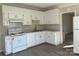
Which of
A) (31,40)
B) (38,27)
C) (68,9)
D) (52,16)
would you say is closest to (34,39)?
(31,40)

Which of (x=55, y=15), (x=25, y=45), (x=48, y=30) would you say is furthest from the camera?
(x=48, y=30)

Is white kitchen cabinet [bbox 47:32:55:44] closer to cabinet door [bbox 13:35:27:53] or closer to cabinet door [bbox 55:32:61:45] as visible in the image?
cabinet door [bbox 55:32:61:45]

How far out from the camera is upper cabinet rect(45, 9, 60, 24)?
3850 millimetres

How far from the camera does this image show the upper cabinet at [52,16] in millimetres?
3850

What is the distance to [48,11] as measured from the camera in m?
3.88

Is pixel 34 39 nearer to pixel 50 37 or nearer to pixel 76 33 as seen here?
pixel 50 37

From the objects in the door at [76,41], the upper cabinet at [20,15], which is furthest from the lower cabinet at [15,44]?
the door at [76,41]

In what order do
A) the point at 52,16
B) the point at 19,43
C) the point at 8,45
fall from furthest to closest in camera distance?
1. the point at 52,16
2. the point at 19,43
3. the point at 8,45

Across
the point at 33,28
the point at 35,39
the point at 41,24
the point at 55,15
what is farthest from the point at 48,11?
the point at 35,39

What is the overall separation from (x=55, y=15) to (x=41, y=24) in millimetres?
726

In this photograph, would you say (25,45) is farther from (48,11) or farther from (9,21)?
(48,11)

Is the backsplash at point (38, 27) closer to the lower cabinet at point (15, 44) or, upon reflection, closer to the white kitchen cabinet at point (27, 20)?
the white kitchen cabinet at point (27, 20)

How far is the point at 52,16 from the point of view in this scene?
13.0 feet

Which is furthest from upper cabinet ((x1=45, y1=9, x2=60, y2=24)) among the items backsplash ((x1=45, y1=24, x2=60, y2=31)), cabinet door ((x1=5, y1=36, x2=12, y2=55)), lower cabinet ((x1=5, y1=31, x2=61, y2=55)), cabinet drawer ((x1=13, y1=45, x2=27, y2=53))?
cabinet door ((x1=5, y1=36, x2=12, y2=55))
